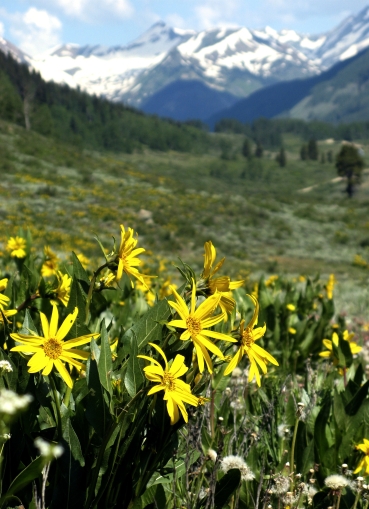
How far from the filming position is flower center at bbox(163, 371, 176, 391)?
124 cm

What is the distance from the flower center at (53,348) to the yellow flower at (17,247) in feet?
8.15

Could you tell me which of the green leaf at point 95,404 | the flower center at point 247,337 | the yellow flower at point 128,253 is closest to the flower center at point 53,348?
the green leaf at point 95,404

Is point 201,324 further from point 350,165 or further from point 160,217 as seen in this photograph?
point 350,165

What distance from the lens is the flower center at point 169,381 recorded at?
124cm

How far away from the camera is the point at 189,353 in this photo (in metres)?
1.44

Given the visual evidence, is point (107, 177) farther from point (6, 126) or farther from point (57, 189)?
point (6, 126)

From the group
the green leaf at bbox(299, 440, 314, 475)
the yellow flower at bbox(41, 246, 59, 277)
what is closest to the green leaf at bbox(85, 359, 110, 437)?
the green leaf at bbox(299, 440, 314, 475)

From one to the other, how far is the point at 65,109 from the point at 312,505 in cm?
8837

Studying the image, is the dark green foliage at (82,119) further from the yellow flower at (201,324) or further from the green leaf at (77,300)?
the yellow flower at (201,324)

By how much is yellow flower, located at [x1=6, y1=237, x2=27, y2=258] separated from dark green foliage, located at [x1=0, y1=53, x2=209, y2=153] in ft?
171

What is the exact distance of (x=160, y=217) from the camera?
24859mm

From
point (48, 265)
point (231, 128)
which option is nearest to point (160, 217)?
point (48, 265)

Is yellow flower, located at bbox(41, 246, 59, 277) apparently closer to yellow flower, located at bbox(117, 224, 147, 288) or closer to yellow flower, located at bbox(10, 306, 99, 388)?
yellow flower, located at bbox(117, 224, 147, 288)

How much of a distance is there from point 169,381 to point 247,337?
29 cm
